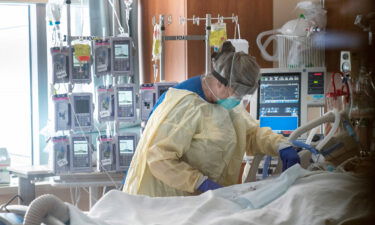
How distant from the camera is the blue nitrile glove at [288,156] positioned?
8.73ft

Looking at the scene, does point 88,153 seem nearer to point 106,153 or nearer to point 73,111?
point 106,153

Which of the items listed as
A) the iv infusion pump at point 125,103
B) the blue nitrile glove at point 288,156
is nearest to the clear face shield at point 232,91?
the blue nitrile glove at point 288,156

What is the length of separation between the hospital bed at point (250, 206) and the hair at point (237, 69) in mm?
549

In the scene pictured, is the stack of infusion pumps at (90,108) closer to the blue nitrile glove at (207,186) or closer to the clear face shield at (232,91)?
the clear face shield at (232,91)

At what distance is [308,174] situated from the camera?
7.61 ft

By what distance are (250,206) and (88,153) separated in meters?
2.21

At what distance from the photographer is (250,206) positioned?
2154 millimetres

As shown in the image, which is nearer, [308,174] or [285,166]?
[308,174]

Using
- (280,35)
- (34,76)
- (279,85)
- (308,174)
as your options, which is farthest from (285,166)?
(34,76)

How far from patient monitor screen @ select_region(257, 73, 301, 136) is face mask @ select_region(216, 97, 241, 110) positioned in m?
1.40

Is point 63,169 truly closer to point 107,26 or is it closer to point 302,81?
point 107,26

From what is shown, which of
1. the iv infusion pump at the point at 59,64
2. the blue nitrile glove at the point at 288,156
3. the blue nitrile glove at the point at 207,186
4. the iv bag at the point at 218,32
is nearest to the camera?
the blue nitrile glove at the point at 207,186

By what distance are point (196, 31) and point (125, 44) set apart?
0.55m

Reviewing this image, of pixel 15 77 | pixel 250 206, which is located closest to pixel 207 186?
pixel 250 206
